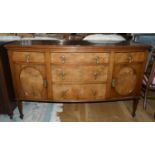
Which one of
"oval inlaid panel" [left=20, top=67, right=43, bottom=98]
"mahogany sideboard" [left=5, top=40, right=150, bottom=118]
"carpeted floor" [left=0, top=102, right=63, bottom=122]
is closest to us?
"mahogany sideboard" [left=5, top=40, right=150, bottom=118]

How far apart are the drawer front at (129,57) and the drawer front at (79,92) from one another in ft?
1.07

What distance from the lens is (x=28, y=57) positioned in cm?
165

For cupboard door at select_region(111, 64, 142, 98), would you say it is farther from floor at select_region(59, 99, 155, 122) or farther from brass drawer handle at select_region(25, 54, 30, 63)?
brass drawer handle at select_region(25, 54, 30, 63)

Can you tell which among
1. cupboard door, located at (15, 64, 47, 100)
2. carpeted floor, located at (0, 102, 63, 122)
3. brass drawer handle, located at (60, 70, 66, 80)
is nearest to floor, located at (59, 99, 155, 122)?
carpeted floor, located at (0, 102, 63, 122)

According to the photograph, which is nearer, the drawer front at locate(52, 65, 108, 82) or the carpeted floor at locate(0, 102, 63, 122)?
the drawer front at locate(52, 65, 108, 82)

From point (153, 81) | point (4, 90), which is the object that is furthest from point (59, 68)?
point (153, 81)

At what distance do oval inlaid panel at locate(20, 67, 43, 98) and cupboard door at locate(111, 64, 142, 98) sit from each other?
2.60ft

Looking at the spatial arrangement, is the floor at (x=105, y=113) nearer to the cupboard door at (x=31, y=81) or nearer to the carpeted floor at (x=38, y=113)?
the carpeted floor at (x=38, y=113)

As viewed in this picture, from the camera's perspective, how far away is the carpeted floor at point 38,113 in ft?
A: 6.38

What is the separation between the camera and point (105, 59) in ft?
5.47

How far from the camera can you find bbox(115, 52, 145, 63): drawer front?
1.69m

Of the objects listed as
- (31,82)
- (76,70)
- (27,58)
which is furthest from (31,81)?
(76,70)

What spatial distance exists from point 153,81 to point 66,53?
120 cm
